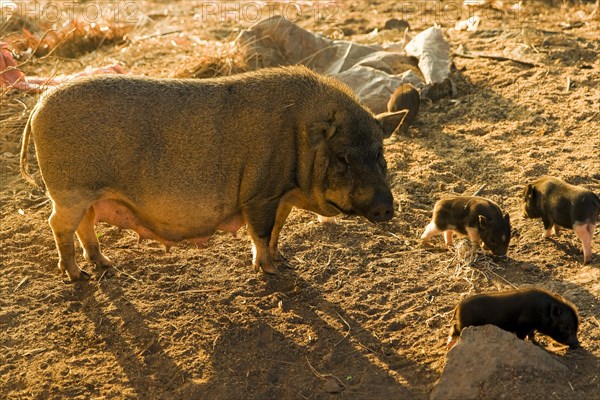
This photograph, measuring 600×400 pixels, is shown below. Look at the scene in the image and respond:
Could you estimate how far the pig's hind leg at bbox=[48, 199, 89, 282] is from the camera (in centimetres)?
648

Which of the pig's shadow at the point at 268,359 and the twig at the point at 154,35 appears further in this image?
the twig at the point at 154,35

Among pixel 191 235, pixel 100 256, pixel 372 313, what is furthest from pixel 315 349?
pixel 100 256

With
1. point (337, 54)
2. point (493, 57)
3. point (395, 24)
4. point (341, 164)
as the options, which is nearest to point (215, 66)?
point (337, 54)

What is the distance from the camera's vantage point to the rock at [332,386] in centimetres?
541

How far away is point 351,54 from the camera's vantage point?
11047 mm

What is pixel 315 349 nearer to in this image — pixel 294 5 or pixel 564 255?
pixel 564 255

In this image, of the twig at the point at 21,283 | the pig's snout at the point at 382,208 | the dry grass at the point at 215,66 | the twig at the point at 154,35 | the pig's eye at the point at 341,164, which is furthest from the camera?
the twig at the point at 154,35

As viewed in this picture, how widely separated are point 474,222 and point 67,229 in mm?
3259

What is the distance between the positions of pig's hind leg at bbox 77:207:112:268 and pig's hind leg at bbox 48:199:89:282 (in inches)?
7.7

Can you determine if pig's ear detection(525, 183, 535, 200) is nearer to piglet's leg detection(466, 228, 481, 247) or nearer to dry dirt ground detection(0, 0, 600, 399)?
dry dirt ground detection(0, 0, 600, 399)

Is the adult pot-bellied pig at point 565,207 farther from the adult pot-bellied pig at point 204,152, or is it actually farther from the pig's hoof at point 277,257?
the pig's hoof at point 277,257

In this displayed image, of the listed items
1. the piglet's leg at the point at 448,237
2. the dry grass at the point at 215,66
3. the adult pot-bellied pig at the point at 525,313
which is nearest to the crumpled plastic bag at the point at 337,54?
the dry grass at the point at 215,66

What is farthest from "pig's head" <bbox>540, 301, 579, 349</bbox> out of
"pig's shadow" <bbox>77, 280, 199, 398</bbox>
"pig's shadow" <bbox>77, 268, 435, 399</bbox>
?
"pig's shadow" <bbox>77, 280, 199, 398</bbox>

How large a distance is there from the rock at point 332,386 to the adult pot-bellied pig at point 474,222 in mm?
2014
